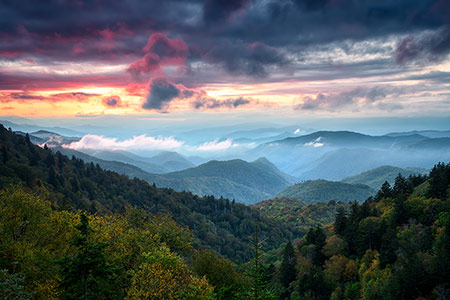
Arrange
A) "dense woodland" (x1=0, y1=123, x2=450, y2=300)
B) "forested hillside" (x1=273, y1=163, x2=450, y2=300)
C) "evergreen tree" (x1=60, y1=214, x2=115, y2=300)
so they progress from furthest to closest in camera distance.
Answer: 1. "forested hillside" (x1=273, y1=163, x2=450, y2=300)
2. "dense woodland" (x1=0, y1=123, x2=450, y2=300)
3. "evergreen tree" (x1=60, y1=214, x2=115, y2=300)

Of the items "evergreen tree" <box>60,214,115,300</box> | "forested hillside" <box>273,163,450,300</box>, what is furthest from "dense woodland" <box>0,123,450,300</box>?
"forested hillside" <box>273,163,450,300</box>

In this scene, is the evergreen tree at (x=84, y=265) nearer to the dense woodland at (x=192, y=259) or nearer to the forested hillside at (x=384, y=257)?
the dense woodland at (x=192, y=259)

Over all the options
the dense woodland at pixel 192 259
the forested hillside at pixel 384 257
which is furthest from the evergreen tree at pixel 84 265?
the forested hillside at pixel 384 257

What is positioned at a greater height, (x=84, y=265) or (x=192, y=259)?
(x=84, y=265)

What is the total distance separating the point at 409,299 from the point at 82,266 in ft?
158

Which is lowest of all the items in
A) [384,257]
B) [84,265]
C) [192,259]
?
[384,257]

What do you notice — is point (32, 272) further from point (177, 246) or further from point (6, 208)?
point (177, 246)

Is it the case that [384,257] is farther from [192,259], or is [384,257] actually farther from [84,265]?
[84,265]

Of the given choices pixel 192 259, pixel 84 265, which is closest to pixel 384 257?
pixel 192 259

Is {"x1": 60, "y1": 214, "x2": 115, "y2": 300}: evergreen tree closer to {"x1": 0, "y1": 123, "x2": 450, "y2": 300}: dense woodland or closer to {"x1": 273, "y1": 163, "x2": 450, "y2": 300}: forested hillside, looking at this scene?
{"x1": 0, "y1": 123, "x2": 450, "y2": 300}: dense woodland

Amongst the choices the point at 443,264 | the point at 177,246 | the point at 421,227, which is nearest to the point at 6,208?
the point at 177,246

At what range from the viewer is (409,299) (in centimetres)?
4525

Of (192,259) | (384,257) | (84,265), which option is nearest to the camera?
(84,265)

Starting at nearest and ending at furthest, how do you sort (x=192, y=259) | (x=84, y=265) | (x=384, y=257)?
(x=84, y=265)
(x=192, y=259)
(x=384, y=257)
